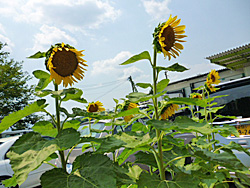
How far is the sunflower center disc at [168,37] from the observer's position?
1223 millimetres

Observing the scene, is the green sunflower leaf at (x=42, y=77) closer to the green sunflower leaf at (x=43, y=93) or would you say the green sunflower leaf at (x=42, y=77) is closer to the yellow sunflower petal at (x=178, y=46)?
the green sunflower leaf at (x=43, y=93)

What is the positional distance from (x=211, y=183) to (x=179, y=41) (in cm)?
100

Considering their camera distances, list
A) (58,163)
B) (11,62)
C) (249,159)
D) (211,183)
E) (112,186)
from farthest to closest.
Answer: (11,62)
(58,163)
(249,159)
(211,183)
(112,186)

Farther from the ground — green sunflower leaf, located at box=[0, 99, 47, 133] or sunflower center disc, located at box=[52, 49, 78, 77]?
sunflower center disc, located at box=[52, 49, 78, 77]

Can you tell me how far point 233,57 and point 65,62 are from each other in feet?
Result: 41.2

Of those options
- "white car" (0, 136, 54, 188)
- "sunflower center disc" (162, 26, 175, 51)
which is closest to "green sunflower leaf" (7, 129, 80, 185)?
"sunflower center disc" (162, 26, 175, 51)

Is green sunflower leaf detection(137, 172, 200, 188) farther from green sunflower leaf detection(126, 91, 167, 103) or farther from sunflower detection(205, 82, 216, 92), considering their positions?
sunflower detection(205, 82, 216, 92)

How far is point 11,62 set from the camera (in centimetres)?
1934

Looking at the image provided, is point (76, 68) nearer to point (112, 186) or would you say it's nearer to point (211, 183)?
point (112, 186)

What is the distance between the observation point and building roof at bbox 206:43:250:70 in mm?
11133

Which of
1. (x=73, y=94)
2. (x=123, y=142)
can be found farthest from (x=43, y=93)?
(x=123, y=142)

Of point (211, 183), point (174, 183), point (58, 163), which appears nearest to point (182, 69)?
point (174, 183)

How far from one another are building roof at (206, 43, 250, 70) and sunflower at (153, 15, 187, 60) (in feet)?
36.3

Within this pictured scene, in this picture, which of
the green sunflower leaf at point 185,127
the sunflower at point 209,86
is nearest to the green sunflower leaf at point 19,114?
the green sunflower leaf at point 185,127
